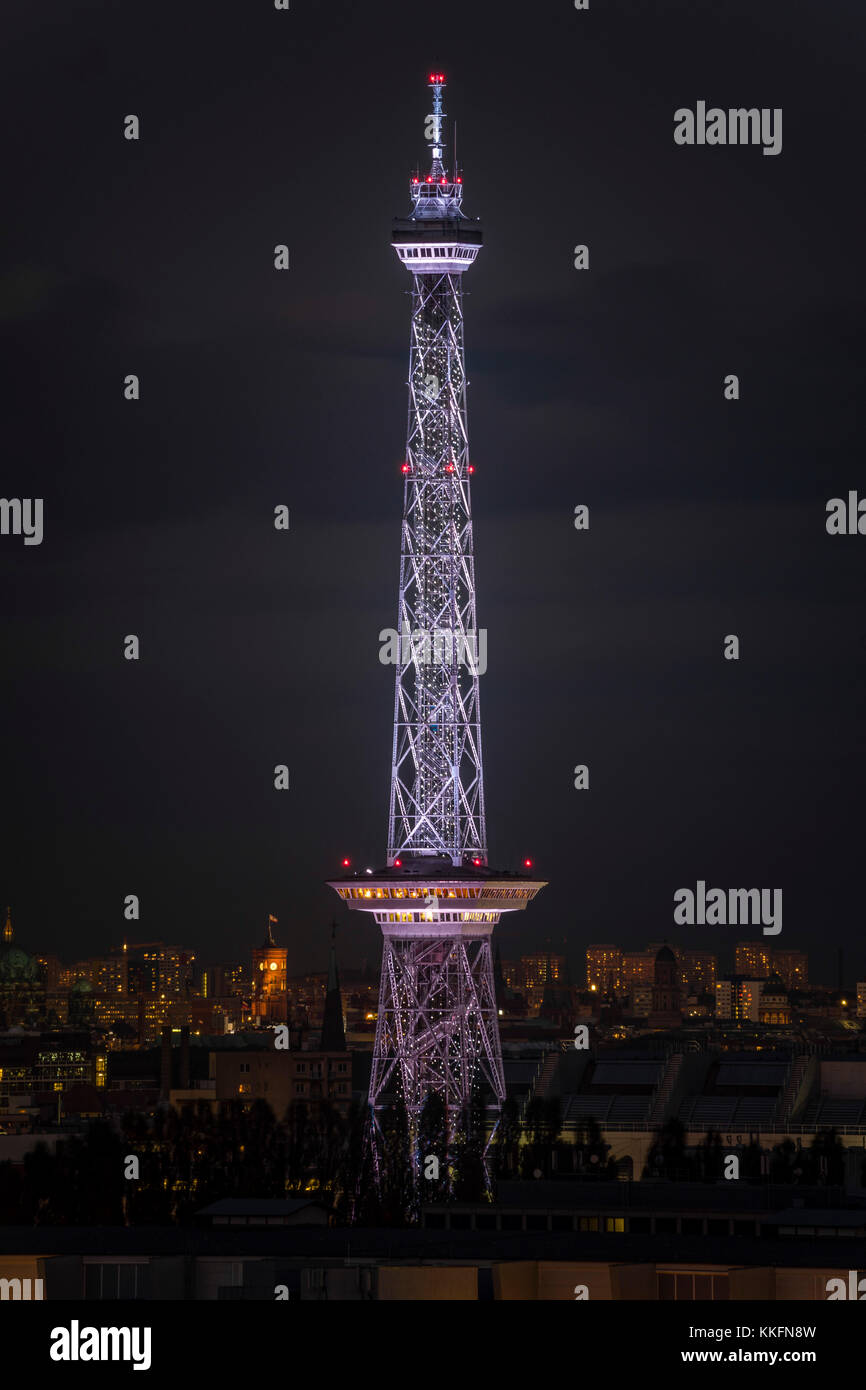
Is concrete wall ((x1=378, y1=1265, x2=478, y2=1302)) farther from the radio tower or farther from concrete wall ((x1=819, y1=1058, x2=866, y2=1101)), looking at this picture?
concrete wall ((x1=819, y1=1058, x2=866, y2=1101))

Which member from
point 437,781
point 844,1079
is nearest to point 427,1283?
point 437,781

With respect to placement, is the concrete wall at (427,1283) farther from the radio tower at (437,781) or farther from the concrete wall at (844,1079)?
the concrete wall at (844,1079)

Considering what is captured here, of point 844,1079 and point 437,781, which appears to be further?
point 844,1079

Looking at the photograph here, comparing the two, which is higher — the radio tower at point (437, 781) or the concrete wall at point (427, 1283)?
the radio tower at point (437, 781)

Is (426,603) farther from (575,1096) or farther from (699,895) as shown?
(699,895)

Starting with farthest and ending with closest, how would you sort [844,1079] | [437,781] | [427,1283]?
[844,1079] → [437,781] → [427,1283]

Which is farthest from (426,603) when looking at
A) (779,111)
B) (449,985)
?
(779,111)

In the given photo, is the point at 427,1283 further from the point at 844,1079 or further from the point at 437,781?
the point at 844,1079

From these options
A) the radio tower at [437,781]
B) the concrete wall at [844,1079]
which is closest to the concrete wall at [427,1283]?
the radio tower at [437,781]

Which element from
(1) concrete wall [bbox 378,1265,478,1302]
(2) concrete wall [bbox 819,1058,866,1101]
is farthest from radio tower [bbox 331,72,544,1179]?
(1) concrete wall [bbox 378,1265,478,1302]
